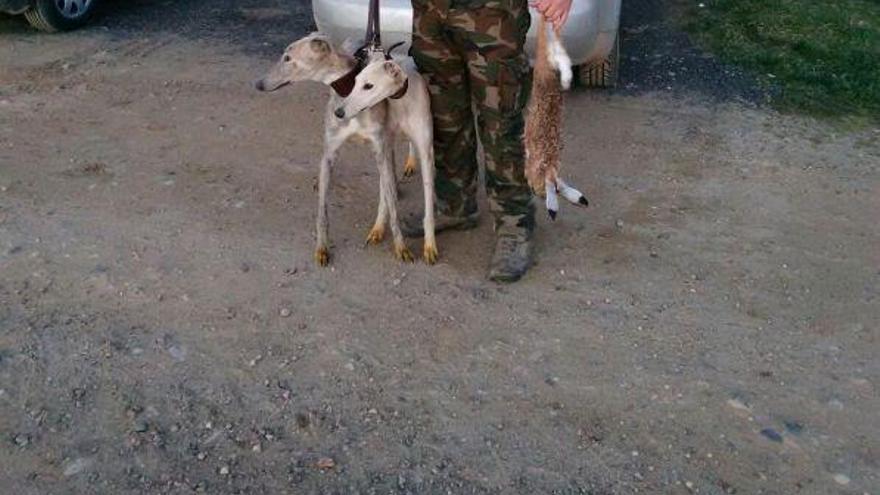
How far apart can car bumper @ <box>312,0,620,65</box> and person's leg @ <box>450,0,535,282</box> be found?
3.69ft

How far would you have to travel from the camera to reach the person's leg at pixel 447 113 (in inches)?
160

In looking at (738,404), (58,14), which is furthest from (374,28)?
(58,14)

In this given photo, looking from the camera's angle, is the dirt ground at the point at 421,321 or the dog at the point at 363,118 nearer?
the dirt ground at the point at 421,321

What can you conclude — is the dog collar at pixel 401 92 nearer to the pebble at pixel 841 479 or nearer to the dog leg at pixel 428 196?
the dog leg at pixel 428 196

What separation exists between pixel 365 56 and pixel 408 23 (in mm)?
1062

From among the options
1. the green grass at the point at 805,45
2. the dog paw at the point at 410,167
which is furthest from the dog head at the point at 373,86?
the green grass at the point at 805,45

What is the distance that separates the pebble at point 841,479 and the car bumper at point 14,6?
626 cm

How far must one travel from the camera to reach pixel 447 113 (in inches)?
168

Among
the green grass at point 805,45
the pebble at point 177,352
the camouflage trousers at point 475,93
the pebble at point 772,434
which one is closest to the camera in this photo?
the pebble at point 772,434

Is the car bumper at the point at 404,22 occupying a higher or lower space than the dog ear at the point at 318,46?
lower

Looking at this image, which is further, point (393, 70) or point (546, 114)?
point (546, 114)

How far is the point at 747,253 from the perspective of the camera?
447 centimetres

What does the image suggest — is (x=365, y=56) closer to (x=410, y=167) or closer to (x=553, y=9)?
(x=553, y=9)

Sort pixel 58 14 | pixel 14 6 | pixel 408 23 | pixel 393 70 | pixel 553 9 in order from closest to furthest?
pixel 553 9 → pixel 393 70 → pixel 408 23 → pixel 14 6 → pixel 58 14
